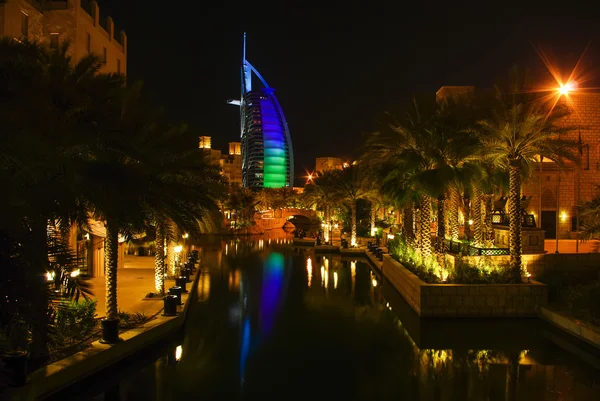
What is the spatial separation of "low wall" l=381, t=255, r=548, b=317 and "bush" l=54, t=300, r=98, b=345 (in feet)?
30.6

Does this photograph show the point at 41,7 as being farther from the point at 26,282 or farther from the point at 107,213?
the point at 26,282

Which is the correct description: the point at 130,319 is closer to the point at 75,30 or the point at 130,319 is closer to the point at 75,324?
the point at 75,324

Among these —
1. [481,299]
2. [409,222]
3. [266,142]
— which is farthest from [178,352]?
[266,142]

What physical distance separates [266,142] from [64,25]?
12056cm

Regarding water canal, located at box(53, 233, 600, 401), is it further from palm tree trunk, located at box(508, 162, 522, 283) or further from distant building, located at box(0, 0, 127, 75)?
distant building, located at box(0, 0, 127, 75)

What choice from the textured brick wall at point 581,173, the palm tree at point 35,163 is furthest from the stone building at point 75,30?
the textured brick wall at point 581,173

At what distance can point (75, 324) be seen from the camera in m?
11.1

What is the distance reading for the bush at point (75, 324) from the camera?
10453 mm

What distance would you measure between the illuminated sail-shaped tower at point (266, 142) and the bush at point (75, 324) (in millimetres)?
127909

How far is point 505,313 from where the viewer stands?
15750mm

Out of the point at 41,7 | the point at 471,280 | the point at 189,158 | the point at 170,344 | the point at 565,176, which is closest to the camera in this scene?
the point at 170,344

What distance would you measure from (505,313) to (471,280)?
4.40 feet

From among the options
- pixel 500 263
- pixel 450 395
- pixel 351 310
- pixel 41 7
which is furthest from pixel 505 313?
pixel 41 7

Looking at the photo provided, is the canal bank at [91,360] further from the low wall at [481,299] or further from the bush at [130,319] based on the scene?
the low wall at [481,299]
